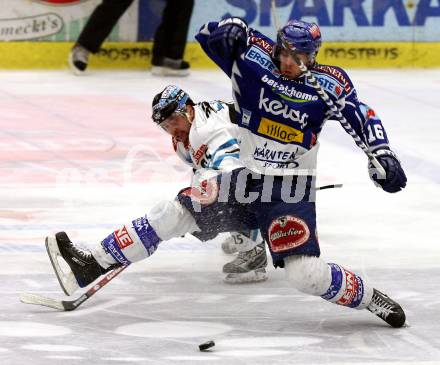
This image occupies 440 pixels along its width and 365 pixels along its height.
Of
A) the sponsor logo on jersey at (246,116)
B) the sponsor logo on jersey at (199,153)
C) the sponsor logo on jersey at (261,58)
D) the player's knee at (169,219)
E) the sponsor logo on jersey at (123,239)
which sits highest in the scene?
the sponsor logo on jersey at (261,58)

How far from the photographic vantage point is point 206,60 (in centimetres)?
1202

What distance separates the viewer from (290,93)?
5.07m

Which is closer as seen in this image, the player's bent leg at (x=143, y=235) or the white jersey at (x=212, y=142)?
the player's bent leg at (x=143, y=235)

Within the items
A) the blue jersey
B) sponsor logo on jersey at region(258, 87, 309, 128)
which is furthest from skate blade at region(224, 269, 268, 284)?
sponsor logo on jersey at region(258, 87, 309, 128)

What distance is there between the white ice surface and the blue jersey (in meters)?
0.67

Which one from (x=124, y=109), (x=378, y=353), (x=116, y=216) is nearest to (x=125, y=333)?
(x=378, y=353)

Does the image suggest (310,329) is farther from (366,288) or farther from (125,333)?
(125,333)

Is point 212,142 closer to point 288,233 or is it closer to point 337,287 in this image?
point 288,233

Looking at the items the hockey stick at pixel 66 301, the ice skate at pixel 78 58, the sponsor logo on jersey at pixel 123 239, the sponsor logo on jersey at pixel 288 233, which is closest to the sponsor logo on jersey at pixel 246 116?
the sponsor logo on jersey at pixel 288 233

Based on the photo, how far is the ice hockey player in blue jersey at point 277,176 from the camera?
5004 millimetres

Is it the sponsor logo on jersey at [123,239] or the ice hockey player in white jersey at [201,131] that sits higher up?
the ice hockey player in white jersey at [201,131]

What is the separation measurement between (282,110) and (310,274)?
672 millimetres

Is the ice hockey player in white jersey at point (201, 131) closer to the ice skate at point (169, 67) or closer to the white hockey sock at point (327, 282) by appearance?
the white hockey sock at point (327, 282)

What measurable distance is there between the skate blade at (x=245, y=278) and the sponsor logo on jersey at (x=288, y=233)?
2.39 ft
